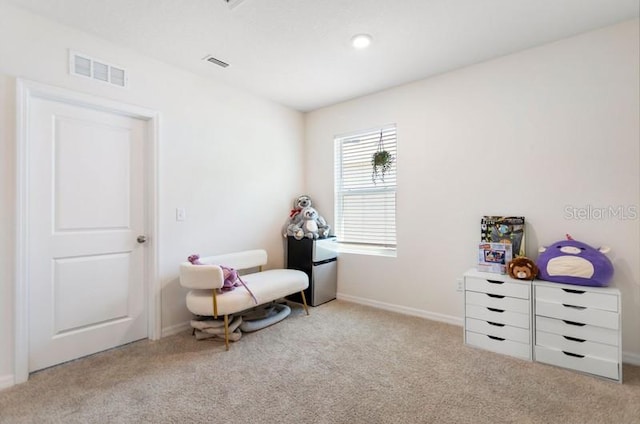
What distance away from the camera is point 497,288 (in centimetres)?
233

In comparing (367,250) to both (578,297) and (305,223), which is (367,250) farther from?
(578,297)

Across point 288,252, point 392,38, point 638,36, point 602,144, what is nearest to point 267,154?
point 288,252

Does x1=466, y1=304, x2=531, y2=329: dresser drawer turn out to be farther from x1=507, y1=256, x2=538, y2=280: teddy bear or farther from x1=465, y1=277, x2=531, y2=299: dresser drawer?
x1=507, y1=256, x2=538, y2=280: teddy bear

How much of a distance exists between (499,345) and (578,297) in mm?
648

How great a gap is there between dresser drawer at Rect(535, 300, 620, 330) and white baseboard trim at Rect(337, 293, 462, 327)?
0.84 meters

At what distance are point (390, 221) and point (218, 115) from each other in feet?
7.17

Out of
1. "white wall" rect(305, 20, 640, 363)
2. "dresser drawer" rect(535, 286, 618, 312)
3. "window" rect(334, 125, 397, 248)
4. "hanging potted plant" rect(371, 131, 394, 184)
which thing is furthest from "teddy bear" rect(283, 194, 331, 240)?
"dresser drawer" rect(535, 286, 618, 312)

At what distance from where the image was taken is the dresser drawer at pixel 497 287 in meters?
2.23

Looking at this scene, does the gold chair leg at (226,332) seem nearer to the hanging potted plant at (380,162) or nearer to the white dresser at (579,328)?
the hanging potted plant at (380,162)

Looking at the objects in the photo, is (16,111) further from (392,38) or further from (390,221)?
(390,221)

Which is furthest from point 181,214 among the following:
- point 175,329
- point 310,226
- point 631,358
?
point 631,358

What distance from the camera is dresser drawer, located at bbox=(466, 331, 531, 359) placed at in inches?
87.3

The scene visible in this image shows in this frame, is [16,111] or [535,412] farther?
[16,111]

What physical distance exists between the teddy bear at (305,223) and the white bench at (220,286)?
617mm
